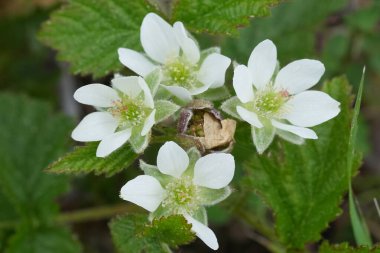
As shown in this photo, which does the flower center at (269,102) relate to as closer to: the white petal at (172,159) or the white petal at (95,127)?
the white petal at (172,159)

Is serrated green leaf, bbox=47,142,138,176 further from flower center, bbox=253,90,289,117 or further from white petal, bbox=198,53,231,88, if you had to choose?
flower center, bbox=253,90,289,117

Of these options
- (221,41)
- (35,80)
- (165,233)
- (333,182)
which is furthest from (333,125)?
(35,80)

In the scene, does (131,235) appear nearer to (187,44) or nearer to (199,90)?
(199,90)

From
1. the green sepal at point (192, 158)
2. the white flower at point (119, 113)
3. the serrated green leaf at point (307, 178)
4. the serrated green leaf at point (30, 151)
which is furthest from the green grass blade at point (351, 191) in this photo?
Result: the serrated green leaf at point (30, 151)

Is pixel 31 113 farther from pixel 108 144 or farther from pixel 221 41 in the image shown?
pixel 108 144

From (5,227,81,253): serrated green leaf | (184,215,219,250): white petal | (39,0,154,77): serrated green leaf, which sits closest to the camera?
(184,215,219,250): white petal

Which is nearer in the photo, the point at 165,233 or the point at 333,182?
the point at 165,233

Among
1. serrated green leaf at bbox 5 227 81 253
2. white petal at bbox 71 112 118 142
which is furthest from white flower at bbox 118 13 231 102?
serrated green leaf at bbox 5 227 81 253
